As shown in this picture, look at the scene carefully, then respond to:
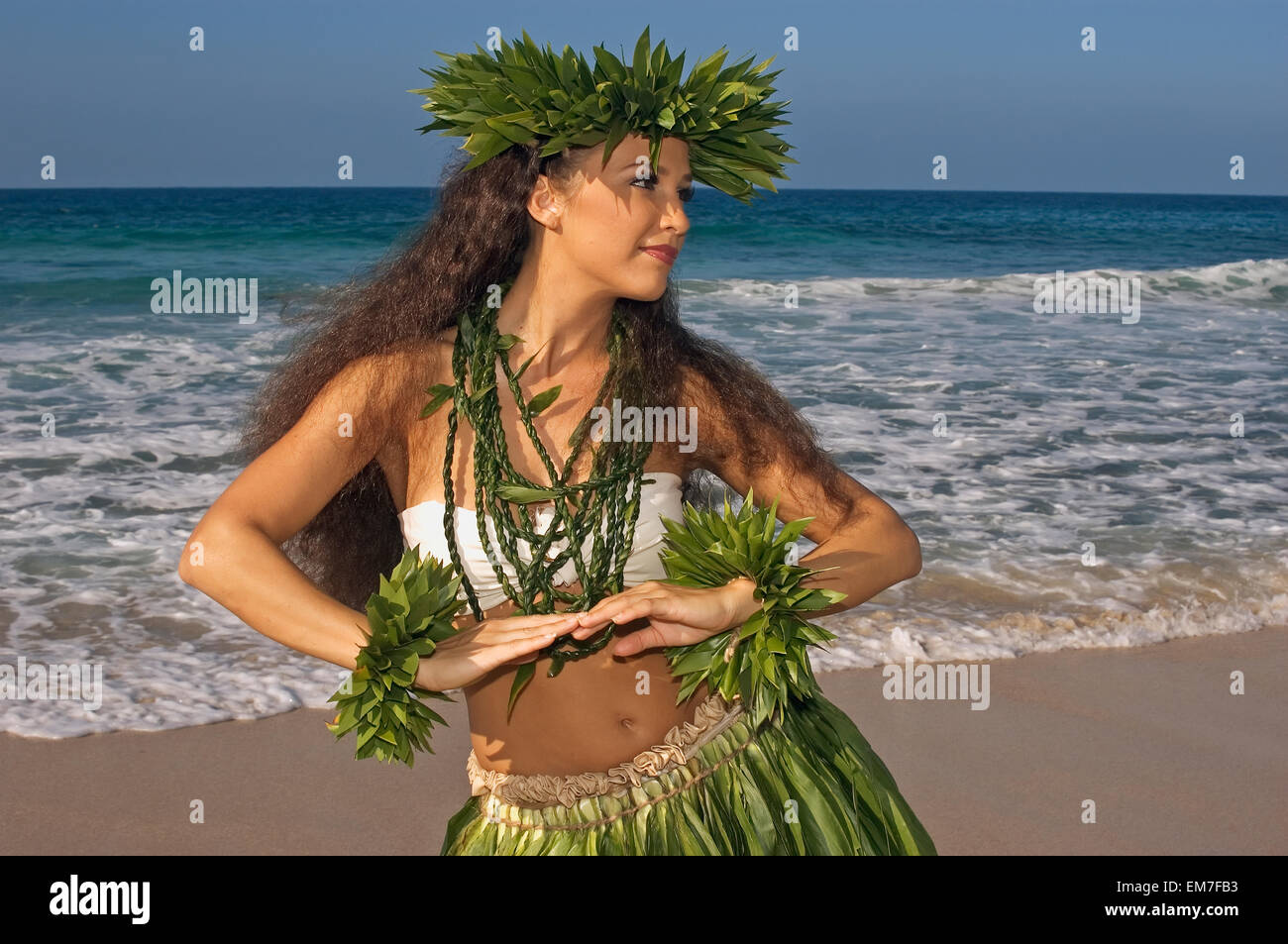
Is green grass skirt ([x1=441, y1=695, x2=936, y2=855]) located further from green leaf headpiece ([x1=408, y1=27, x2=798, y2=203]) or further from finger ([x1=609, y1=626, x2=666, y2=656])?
green leaf headpiece ([x1=408, y1=27, x2=798, y2=203])

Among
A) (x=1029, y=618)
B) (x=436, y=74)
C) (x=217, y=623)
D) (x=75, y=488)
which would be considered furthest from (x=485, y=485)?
(x=75, y=488)

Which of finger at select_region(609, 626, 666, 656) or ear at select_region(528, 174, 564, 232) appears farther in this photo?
ear at select_region(528, 174, 564, 232)

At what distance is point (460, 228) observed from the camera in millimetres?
2553

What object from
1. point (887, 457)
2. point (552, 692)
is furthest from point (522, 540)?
point (887, 457)

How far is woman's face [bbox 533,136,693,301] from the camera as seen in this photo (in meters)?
2.36

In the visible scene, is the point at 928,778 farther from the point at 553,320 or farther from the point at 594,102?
the point at 594,102

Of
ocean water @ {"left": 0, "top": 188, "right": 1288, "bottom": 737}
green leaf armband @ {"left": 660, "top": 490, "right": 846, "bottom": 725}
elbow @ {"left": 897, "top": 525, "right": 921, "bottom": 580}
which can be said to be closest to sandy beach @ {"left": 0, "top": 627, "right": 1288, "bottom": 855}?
ocean water @ {"left": 0, "top": 188, "right": 1288, "bottom": 737}

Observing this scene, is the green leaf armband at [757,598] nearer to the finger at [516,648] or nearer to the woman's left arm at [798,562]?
the woman's left arm at [798,562]

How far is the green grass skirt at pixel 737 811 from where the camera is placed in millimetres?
2412

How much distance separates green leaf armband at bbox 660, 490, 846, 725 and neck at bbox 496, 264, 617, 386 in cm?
37

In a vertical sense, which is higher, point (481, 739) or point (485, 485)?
point (485, 485)

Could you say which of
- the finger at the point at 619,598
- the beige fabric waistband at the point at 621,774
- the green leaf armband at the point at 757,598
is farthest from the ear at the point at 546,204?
the beige fabric waistband at the point at 621,774

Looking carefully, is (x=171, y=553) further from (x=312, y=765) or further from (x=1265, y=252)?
(x=1265, y=252)

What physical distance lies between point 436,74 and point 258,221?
30.3 metres
